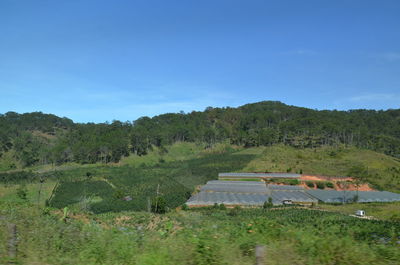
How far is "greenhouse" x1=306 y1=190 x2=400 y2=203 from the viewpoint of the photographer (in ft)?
142

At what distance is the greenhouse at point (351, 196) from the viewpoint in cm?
4319

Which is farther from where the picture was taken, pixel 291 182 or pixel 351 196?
pixel 291 182

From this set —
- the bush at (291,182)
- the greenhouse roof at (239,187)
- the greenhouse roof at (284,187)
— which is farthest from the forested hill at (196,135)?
the greenhouse roof at (239,187)

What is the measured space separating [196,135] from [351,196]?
240 feet

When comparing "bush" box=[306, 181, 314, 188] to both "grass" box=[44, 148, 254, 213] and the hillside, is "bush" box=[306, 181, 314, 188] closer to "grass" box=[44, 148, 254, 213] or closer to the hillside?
the hillside

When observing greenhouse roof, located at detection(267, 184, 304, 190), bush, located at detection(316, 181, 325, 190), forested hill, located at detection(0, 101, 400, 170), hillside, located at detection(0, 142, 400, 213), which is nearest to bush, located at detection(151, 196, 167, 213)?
hillside, located at detection(0, 142, 400, 213)

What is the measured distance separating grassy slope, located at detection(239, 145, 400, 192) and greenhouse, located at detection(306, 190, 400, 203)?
668cm

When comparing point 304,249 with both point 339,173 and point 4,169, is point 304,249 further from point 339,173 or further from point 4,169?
point 4,169

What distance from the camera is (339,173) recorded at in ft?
189

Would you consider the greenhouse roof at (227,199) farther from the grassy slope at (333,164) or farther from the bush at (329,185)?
the grassy slope at (333,164)

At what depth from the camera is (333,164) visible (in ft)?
207

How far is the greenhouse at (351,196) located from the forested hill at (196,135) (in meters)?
42.9

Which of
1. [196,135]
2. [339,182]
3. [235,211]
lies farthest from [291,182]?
[196,135]

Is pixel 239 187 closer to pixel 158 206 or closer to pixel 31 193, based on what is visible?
pixel 158 206
